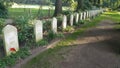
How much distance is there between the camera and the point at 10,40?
7.67 metres

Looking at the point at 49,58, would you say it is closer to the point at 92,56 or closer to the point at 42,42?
the point at 92,56

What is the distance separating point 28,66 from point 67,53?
204 cm

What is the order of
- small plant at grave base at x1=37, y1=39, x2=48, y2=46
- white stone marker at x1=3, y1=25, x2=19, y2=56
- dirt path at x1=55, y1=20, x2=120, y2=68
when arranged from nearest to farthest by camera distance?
dirt path at x1=55, y1=20, x2=120, y2=68, white stone marker at x1=3, y1=25, x2=19, y2=56, small plant at grave base at x1=37, y1=39, x2=48, y2=46

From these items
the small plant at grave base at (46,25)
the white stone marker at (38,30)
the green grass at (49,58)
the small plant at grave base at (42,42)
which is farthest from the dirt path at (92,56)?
the small plant at grave base at (46,25)

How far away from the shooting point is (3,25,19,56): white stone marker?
7441 mm

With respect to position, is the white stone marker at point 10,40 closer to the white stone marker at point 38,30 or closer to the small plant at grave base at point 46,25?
the white stone marker at point 38,30

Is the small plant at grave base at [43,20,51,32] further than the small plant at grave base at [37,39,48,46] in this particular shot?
Yes

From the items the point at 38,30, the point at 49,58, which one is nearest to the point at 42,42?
the point at 38,30

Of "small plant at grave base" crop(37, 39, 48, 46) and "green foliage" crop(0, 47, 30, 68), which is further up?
"green foliage" crop(0, 47, 30, 68)

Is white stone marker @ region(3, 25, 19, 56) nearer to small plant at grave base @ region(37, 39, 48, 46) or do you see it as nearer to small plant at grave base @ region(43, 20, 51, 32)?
small plant at grave base @ region(37, 39, 48, 46)

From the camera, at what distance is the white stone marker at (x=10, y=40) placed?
744 cm

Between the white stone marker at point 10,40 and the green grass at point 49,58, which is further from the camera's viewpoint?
the white stone marker at point 10,40

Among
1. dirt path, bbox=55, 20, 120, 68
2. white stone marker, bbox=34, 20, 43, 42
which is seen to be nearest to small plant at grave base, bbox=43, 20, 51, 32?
white stone marker, bbox=34, 20, 43, 42

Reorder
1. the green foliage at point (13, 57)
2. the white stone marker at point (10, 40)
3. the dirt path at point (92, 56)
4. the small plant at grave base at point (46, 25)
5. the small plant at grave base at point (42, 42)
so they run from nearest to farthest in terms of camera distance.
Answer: the green foliage at point (13, 57) → the dirt path at point (92, 56) → the white stone marker at point (10, 40) → the small plant at grave base at point (42, 42) → the small plant at grave base at point (46, 25)
